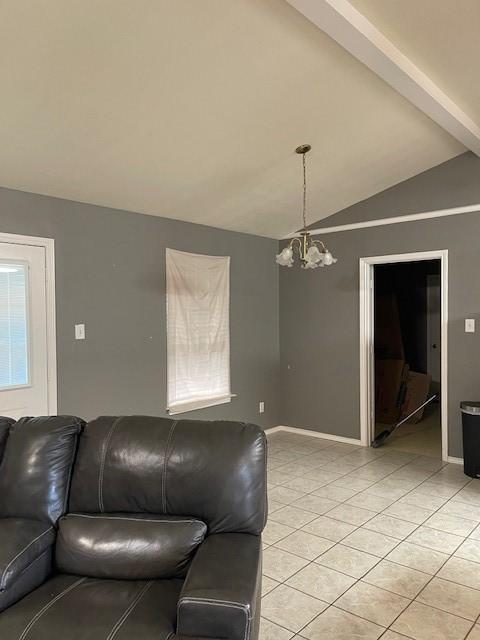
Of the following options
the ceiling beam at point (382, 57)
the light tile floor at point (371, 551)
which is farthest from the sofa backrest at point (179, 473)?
the ceiling beam at point (382, 57)

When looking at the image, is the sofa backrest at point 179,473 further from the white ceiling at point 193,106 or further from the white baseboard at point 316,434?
the white baseboard at point 316,434

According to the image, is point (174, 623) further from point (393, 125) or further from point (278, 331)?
point (278, 331)

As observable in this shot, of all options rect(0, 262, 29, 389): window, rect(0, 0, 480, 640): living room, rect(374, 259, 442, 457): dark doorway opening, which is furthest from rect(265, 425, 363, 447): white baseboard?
rect(0, 262, 29, 389): window

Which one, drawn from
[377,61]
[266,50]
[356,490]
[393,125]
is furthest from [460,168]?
[356,490]

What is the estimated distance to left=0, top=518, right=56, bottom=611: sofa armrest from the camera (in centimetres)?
147

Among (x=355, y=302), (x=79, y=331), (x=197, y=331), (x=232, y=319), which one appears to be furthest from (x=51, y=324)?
(x=355, y=302)

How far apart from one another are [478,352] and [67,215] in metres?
3.81

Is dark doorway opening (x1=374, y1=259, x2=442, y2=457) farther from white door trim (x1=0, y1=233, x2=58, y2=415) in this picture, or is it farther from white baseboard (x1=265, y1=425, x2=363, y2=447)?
white door trim (x1=0, y1=233, x2=58, y2=415)

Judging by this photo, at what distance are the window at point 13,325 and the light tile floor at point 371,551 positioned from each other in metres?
2.13

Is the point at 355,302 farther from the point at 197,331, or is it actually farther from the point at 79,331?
the point at 79,331

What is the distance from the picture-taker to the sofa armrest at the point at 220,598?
127 centimetres

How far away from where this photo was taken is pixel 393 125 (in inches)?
138

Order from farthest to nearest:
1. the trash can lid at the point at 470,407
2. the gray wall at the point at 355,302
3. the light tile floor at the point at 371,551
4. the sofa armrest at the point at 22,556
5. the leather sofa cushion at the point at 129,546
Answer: the gray wall at the point at 355,302 → the trash can lid at the point at 470,407 → the light tile floor at the point at 371,551 → the leather sofa cushion at the point at 129,546 → the sofa armrest at the point at 22,556

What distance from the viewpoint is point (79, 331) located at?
374 cm
